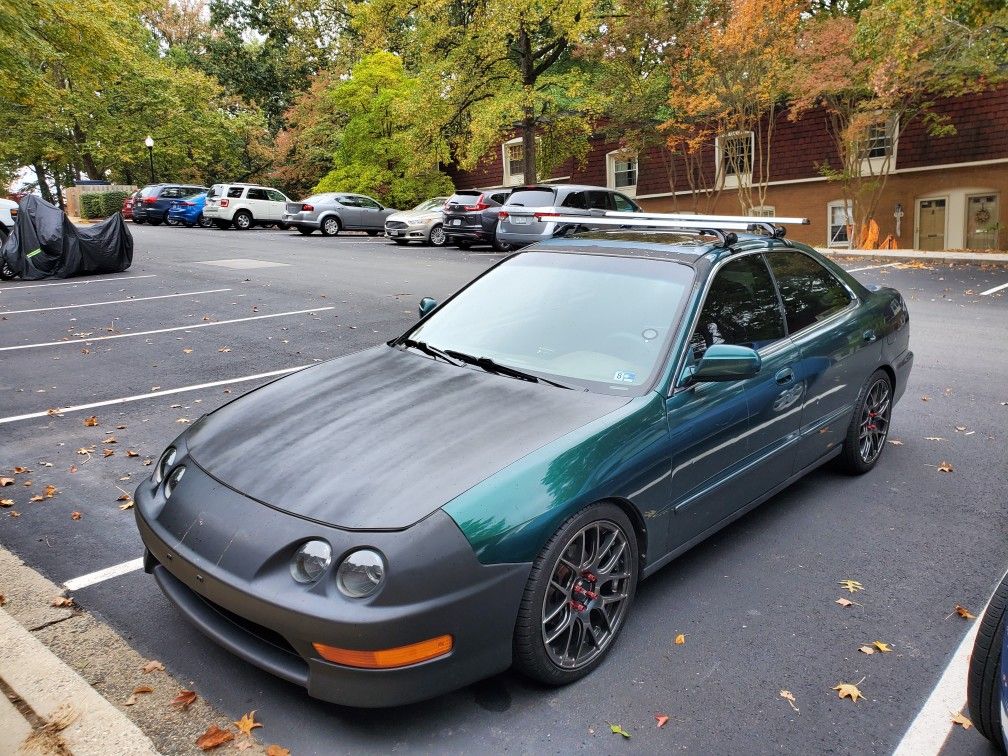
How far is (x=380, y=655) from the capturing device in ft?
8.30

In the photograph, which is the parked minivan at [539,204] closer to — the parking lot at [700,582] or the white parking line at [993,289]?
the white parking line at [993,289]

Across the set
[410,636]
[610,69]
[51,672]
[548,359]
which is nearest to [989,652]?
[410,636]

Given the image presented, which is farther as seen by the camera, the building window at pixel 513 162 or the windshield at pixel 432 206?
the building window at pixel 513 162

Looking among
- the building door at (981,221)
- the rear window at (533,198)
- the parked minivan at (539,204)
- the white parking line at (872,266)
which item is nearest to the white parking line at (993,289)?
the white parking line at (872,266)

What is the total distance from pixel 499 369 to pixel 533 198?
1555 centimetres

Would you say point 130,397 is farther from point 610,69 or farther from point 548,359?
point 610,69

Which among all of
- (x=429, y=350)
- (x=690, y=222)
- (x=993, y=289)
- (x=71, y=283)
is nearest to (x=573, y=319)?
(x=429, y=350)

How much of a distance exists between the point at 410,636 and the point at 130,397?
5240 mm

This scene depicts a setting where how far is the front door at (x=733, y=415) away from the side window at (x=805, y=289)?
140mm

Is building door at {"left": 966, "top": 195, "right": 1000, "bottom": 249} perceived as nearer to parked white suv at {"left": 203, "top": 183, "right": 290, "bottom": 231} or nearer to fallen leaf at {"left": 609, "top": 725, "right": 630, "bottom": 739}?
parked white suv at {"left": 203, "top": 183, "right": 290, "bottom": 231}

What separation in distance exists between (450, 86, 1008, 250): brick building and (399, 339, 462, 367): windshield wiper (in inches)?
785

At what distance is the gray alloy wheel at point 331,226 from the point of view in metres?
26.1

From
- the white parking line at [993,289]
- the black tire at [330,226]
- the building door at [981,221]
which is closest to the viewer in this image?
the white parking line at [993,289]

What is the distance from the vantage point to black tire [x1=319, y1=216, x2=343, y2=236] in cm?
2600
